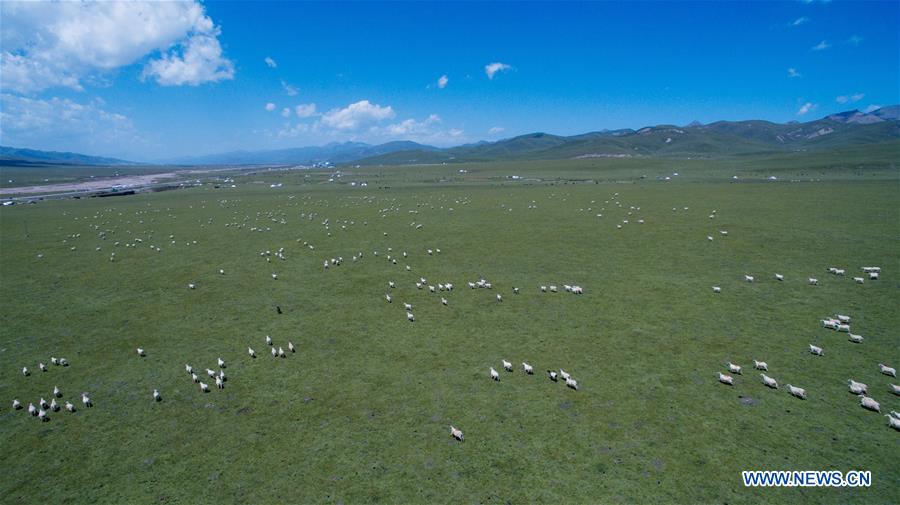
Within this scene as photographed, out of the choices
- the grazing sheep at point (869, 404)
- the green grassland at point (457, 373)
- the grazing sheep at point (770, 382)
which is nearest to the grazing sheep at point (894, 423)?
the green grassland at point (457, 373)

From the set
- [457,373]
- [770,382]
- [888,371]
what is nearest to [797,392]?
[770,382]

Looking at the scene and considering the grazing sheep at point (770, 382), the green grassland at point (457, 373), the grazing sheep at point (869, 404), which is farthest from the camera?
the grazing sheep at point (770, 382)

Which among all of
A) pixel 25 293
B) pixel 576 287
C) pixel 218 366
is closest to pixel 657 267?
pixel 576 287

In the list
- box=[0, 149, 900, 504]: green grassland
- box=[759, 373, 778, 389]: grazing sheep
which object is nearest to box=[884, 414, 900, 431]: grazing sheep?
box=[0, 149, 900, 504]: green grassland

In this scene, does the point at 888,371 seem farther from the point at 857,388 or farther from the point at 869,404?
the point at 869,404

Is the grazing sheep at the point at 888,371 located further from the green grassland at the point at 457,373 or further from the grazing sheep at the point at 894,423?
the grazing sheep at the point at 894,423

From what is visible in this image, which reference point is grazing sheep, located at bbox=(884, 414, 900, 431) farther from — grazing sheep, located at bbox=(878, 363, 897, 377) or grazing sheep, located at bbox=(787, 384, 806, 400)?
grazing sheep, located at bbox=(878, 363, 897, 377)

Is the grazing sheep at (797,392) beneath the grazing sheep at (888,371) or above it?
beneath
